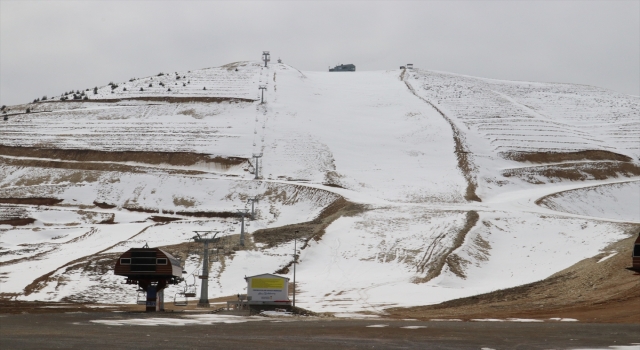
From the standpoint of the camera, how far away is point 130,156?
366ft

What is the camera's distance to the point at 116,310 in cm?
5153

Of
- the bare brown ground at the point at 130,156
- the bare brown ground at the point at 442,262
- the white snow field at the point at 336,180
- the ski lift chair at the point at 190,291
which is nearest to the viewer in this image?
the ski lift chair at the point at 190,291

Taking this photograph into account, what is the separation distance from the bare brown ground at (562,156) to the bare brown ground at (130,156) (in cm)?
3695

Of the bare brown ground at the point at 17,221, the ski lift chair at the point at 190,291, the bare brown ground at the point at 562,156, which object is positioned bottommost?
the ski lift chair at the point at 190,291

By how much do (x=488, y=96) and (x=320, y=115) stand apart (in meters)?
37.4

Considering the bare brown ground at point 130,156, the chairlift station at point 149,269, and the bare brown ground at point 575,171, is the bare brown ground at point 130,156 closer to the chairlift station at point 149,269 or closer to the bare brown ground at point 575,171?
the bare brown ground at point 575,171

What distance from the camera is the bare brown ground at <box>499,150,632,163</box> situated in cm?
11850

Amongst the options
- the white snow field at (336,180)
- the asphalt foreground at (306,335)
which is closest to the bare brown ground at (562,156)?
the white snow field at (336,180)

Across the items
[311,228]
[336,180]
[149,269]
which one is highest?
[336,180]

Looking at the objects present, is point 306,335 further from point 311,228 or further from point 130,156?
point 130,156

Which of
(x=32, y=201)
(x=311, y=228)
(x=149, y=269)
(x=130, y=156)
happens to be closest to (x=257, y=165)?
(x=130, y=156)

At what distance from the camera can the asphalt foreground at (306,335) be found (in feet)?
104

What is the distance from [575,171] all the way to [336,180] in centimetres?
3160

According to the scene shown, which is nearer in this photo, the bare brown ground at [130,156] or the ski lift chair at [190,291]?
the ski lift chair at [190,291]
